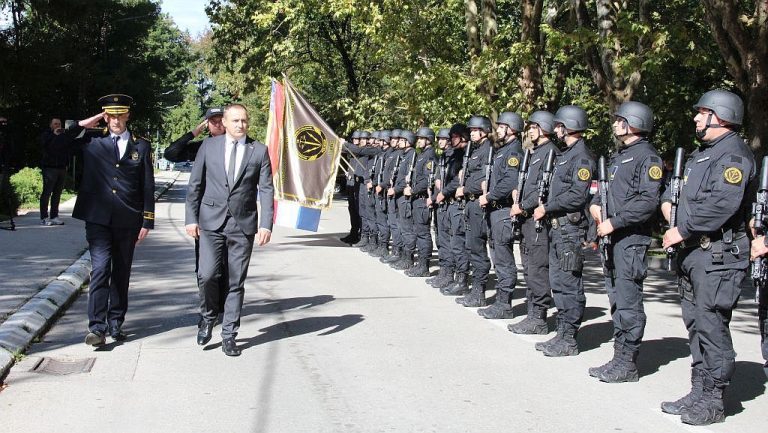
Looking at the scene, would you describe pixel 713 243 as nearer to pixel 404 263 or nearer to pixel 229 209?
pixel 229 209

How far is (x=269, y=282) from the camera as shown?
1216 centimetres

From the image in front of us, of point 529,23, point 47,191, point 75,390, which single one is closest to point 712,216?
point 75,390

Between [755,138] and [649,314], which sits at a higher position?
[755,138]

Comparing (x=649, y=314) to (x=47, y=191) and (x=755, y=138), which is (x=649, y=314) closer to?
(x=755, y=138)

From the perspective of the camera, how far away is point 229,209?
7.77 metres

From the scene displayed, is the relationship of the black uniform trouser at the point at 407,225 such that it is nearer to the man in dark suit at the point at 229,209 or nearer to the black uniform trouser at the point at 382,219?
the black uniform trouser at the point at 382,219

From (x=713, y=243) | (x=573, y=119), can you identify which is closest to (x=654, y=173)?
(x=713, y=243)

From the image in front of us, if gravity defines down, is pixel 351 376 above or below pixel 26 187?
below

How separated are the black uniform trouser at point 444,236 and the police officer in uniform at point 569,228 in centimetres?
376

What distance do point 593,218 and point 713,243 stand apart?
101 inches

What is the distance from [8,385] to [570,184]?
4601mm

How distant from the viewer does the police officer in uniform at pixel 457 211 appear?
11.5m

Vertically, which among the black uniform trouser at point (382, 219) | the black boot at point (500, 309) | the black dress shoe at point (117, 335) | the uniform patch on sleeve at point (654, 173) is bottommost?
the black dress shoe at point (117, 335)

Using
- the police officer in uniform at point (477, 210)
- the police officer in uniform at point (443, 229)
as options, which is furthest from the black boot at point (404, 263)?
the police officer in uniform at point (477, 210)
